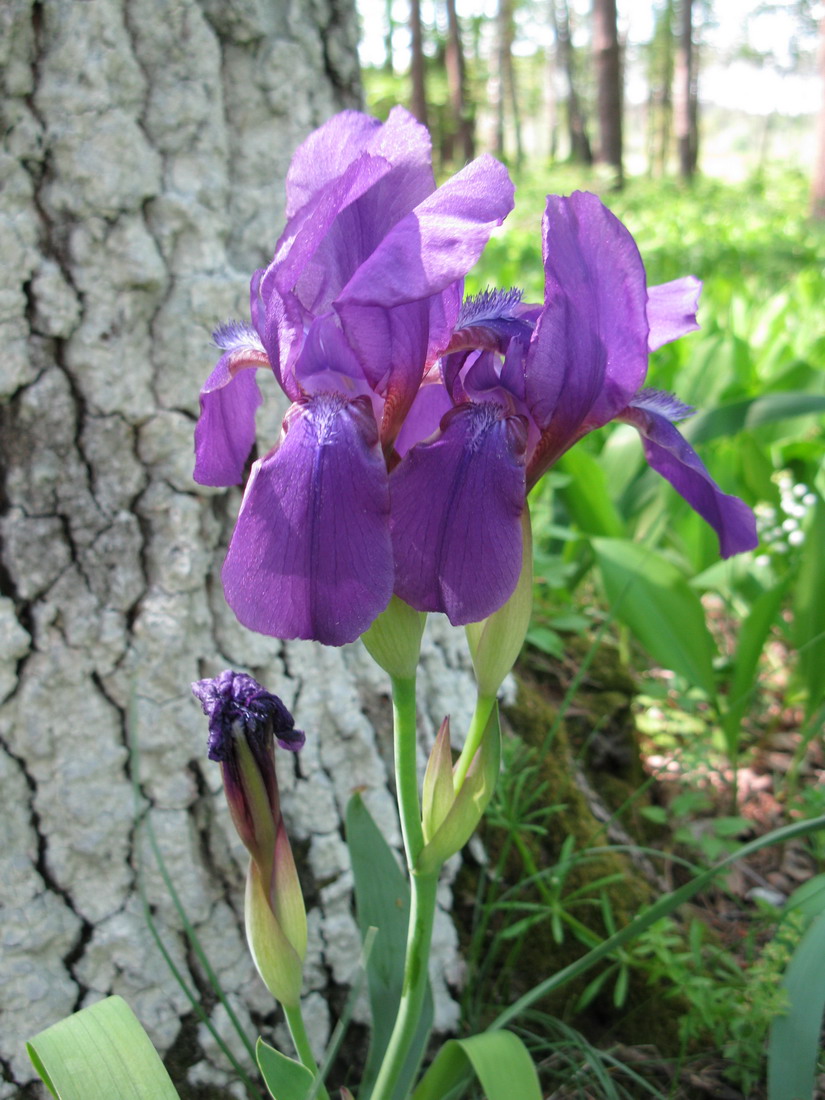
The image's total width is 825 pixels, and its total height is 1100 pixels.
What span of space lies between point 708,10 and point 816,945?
41238 mm

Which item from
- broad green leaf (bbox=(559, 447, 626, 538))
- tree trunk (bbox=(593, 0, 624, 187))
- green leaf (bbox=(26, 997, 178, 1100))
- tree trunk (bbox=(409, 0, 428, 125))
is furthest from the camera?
tree trunk (bbox=(409, 0, 428, 125))

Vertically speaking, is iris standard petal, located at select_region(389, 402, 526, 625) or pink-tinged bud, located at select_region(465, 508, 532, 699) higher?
iris standard petal, located at select_region(389, 402, 526, 625)

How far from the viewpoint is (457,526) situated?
2.17 feet

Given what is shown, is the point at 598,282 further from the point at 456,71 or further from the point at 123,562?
the point at 456,71

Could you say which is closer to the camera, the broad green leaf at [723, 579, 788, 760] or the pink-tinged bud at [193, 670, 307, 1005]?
the pink-tinged bud at [193, 670, 307, 1005]

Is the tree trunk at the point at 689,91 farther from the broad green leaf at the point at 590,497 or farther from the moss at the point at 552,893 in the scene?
the moss at the point at 552,893

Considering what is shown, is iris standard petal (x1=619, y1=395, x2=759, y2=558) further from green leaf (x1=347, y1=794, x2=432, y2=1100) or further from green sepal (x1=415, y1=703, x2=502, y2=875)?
green leaf (x1=347, y1=794, x2=432, y2=1100)

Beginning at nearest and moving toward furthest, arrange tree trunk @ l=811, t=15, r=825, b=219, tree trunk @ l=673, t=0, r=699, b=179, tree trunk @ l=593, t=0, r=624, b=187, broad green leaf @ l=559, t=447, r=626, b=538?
broad green leaf @ l=559, t=447, r=626, b=538 < tree trunk @ l=811, t=15, r=825, b=219 < tree trunk @ l=593, t=0, r=624, b=187 < tree trunk @ l=673, t=0, r=699, b=179

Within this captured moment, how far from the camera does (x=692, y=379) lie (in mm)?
2727

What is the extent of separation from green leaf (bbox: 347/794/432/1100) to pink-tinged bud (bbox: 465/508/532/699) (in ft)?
1.13

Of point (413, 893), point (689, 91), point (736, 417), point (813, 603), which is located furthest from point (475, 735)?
point (689, 91)

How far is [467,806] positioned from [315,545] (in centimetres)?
34

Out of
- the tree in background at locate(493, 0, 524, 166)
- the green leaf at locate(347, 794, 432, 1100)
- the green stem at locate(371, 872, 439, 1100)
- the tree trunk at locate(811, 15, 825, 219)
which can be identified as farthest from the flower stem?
the tree in background at locate(493, 0, 524, 166)

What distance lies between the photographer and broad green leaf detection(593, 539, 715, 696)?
6.01 feet
